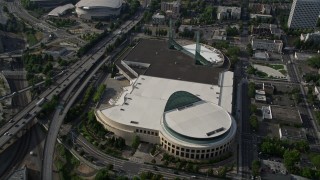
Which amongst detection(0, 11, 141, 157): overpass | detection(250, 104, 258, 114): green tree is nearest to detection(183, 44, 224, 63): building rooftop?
detection(250, 104, 258, 114): green tree

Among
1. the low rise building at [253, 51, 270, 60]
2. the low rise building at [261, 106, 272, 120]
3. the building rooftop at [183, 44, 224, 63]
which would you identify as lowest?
the low rise building at [261, 106, 272, 120]

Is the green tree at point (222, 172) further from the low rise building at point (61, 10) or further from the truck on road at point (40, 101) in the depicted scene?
the low rise building at point (61, 10)

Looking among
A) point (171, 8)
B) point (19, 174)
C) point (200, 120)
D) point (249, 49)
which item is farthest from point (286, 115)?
point (171, 8)

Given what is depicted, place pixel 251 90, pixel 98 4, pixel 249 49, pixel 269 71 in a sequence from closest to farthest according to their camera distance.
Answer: pixel 251 90 < pixel 269 71 < pixel 249 49 < pixel 98 4

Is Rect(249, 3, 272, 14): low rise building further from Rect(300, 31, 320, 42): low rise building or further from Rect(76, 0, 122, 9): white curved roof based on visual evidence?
Rect(76, 0, 122, 9): white curved roof

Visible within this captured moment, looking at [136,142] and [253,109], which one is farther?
[253,109]

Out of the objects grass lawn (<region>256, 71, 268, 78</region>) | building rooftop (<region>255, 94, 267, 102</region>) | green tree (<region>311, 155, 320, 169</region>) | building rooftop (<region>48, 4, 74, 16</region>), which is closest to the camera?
green tree (<region>311, 155, 320, 169</region>)

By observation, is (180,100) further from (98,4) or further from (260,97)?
(98,4)
